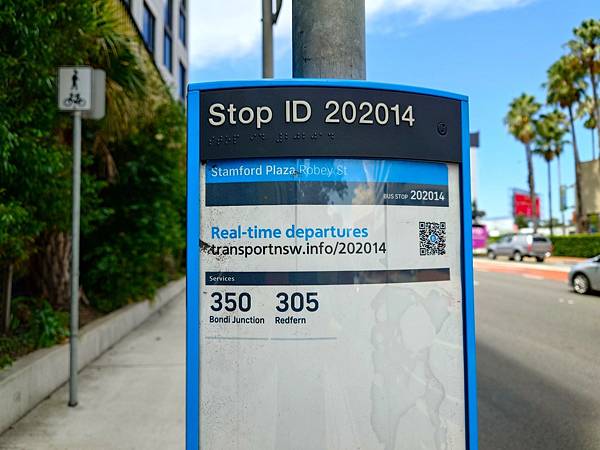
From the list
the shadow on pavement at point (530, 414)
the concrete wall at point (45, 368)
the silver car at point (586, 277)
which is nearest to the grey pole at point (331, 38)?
the shadow on pavement at point (530, 414)

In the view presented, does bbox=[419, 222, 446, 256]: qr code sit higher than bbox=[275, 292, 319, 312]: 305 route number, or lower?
higher

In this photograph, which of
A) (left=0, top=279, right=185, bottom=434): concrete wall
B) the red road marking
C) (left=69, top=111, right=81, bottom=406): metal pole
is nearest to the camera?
(left=0, top=279, right=185, bottom=434): concrete wall

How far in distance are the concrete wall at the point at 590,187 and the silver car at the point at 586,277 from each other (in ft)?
77.8

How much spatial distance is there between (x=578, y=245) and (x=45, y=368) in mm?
35129

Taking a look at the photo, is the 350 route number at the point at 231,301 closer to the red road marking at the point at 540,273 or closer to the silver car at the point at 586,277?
the silver car at the point at 586,277

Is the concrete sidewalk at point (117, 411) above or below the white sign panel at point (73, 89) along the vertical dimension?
below

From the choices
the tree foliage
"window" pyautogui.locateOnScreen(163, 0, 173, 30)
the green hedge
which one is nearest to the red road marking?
the green hedge

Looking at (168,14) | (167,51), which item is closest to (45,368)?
(167,51)

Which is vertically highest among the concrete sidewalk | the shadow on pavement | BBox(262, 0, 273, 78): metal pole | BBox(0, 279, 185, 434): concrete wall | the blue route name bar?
BBox(262, 0, 273, 78): metal pole

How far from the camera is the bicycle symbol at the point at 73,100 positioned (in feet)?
15.9

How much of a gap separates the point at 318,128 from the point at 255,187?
340mm

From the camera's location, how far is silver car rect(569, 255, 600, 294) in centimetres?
1329

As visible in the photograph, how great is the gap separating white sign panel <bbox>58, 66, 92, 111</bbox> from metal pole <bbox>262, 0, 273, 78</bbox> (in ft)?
7.12

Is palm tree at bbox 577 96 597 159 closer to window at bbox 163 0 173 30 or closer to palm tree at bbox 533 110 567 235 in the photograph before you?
palm tree at bbox 533 110 567 235
